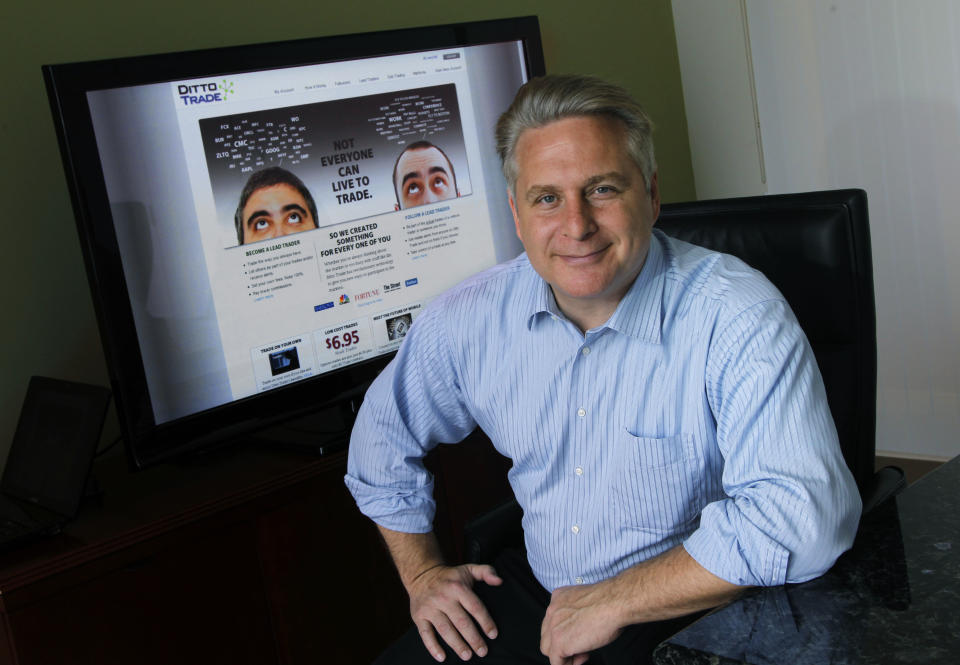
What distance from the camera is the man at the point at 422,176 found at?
2148 mm

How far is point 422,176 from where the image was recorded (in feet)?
7.17

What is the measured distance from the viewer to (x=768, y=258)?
1.63 metres

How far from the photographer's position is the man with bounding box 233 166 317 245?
1.91m

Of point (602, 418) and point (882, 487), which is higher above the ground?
point (602, 418)

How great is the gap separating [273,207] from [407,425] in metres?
0.55

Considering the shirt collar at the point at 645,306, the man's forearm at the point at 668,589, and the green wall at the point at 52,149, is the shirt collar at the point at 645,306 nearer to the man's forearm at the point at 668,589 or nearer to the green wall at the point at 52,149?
the man's forearm at the point at 668,589

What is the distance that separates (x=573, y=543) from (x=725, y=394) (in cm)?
37

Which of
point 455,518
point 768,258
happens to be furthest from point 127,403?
point 768,258

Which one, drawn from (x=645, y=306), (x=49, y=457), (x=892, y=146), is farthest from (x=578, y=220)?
(x=892, y=146)

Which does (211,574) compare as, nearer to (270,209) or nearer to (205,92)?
(270,209)

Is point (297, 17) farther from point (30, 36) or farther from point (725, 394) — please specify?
point (725, 394)

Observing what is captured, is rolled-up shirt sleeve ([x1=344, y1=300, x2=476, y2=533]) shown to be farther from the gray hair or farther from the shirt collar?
the gray hair

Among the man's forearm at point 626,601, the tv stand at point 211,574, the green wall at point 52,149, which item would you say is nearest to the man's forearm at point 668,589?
the man's forearm at point 626,601

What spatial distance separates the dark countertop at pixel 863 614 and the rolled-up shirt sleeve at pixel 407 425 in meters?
0.88
